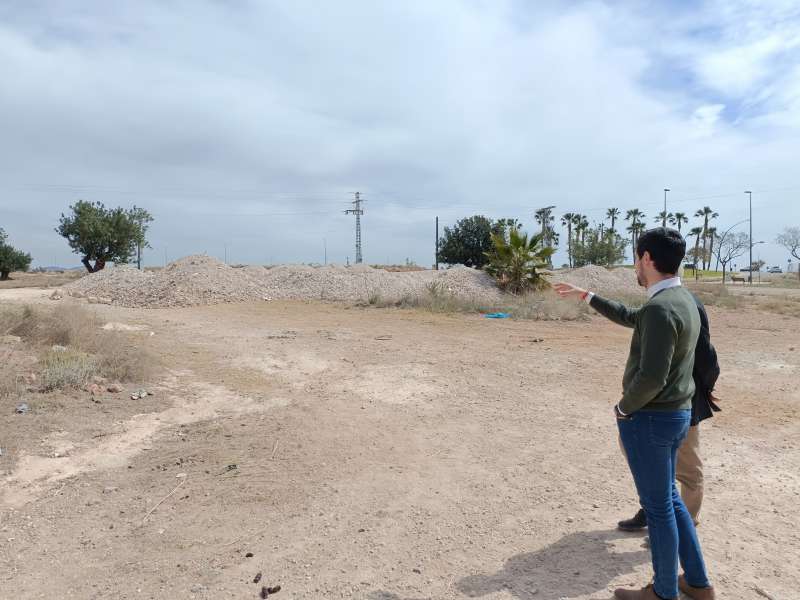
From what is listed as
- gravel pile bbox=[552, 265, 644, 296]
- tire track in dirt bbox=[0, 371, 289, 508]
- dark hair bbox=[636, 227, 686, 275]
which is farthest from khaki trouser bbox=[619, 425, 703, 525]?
gravel pile bbox=[552, 265, 644, 296]

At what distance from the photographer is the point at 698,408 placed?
2770 mm

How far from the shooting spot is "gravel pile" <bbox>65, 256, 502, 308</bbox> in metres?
20.0

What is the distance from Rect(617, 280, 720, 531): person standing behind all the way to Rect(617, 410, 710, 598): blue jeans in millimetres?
486

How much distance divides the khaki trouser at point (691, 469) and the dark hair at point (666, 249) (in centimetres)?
96

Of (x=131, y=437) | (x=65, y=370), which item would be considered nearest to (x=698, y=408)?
(x=131, y=437)

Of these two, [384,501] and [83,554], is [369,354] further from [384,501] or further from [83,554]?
[83,554]

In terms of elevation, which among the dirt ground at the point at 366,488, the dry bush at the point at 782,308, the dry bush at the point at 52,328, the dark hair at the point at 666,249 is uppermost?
the dark hair at the point at 666,249

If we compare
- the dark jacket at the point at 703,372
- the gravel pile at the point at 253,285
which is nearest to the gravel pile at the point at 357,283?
the gravel pile at the point at 253,285

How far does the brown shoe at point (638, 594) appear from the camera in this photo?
8.03ft

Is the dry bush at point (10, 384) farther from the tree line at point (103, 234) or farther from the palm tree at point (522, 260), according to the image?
the tree line at point (103, 234)

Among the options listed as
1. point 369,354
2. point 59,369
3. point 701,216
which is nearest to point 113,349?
point 59,369

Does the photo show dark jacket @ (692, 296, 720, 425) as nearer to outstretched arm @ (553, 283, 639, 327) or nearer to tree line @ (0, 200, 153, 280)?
outstretched arm @ (553, 283, 639, 327)

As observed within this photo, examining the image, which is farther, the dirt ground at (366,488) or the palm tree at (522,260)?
the palm tree at (522,260)

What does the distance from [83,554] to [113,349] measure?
15.3 ft
